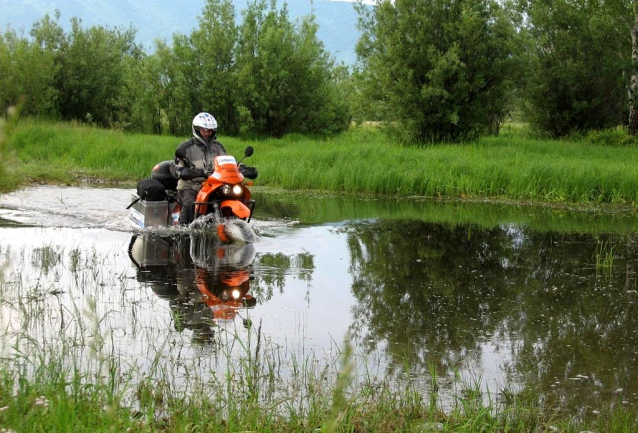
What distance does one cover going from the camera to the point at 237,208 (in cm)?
1087

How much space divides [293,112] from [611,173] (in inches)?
742

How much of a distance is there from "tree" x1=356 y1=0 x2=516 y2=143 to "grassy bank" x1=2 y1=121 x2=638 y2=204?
1.71 meters

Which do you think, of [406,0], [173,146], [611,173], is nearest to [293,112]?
[406,0]

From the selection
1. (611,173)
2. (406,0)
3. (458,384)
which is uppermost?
(406,0)

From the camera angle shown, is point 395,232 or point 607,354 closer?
point 607,354

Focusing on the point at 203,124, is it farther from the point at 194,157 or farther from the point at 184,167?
the point at 184,167

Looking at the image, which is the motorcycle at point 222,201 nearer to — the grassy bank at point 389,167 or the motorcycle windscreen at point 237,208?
the motorcycle windscreen at point 237,208

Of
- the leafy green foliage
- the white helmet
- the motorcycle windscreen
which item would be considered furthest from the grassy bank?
the motorcycle windscreen

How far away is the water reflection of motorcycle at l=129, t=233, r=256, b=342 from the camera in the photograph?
7.04 metres

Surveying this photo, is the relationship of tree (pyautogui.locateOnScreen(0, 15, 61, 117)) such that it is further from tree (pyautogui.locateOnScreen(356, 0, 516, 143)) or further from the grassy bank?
tree (pyautogui.locateOnScreen(356, 0, 516, 143))

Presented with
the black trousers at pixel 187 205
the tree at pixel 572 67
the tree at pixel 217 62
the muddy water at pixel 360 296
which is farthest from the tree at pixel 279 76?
the black trousers at pixel 187 205

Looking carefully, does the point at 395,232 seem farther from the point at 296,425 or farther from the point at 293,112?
the point at 293,112

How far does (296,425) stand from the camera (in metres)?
4.42

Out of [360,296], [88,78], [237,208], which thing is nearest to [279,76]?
[88,78]
